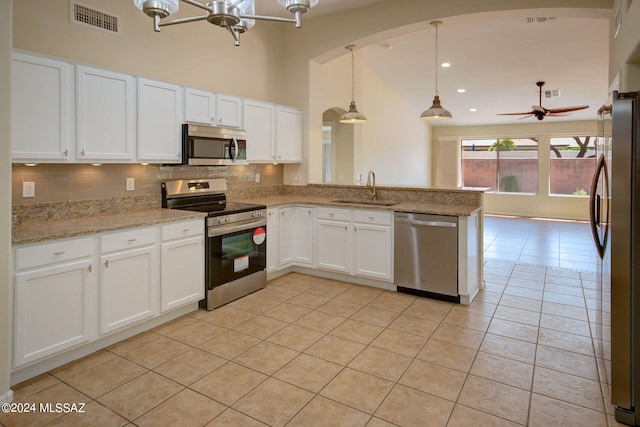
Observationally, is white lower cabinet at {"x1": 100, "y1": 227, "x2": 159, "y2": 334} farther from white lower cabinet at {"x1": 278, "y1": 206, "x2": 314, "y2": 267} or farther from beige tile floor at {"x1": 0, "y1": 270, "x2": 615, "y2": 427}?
white lower cabinet at {"x1": 278, "y1": 206, "x2": 314, "y2": 267}

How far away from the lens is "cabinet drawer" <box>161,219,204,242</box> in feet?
10.8

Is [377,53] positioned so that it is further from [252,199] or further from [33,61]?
[33,61]

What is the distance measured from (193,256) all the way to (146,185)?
91 cm

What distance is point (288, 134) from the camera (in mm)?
5219

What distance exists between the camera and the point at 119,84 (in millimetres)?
3230

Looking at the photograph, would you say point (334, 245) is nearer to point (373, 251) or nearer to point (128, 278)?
point (373, 251)

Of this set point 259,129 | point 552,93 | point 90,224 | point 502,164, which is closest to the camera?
point 90,224

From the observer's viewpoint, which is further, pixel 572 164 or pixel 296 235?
pixel 572 164

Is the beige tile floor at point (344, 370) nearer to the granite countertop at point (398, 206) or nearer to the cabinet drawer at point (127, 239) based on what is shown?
the cabinet drawer at point (127, 239)

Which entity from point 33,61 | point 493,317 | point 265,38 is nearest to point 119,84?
point 33,61

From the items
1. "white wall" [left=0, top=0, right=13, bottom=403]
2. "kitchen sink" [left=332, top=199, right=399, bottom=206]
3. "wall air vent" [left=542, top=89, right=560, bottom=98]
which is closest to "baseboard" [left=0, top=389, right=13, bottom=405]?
"white wall" [left=0, top=0, right=13, bottom=403]

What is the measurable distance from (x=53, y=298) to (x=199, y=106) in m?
2.18

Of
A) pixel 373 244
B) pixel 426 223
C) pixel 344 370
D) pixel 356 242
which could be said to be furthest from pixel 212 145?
pixel 344 370

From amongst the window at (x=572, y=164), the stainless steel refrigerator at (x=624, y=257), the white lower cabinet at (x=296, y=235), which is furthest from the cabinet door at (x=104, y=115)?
the window at (x=572, y=164)
